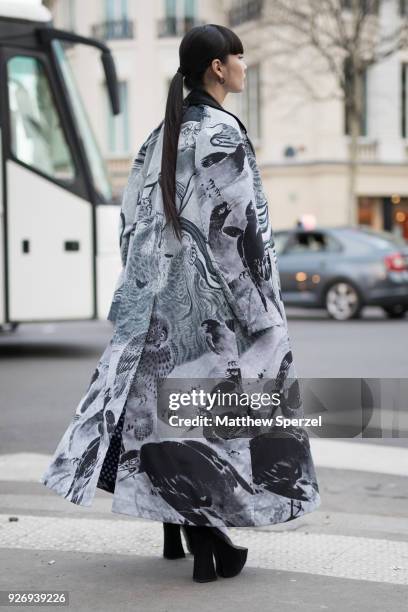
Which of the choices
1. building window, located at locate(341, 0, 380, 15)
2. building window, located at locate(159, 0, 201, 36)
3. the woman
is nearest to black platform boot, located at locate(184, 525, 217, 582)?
the woman

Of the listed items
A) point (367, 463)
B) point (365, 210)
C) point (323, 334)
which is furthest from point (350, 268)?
point (365, 210)

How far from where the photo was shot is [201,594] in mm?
3719

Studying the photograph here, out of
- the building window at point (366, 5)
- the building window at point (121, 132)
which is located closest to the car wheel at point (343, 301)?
the building window at point (366, 5)

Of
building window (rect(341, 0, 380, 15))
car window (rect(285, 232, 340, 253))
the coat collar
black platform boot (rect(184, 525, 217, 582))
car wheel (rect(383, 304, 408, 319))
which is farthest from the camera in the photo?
building window (rect(341, 0, 380, 15))

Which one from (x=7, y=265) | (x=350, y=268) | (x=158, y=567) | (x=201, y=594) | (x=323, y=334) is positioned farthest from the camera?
(x=350, y=268)

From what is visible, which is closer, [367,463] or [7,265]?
[367,463]

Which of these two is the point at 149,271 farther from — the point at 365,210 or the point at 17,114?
the point at 365,210

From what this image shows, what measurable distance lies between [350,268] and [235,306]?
14016mm

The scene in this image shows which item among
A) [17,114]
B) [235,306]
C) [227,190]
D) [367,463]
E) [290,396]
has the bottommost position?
[367,463]

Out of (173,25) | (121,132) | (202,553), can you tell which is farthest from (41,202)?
(173,25)

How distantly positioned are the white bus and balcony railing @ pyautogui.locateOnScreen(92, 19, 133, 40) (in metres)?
26.9

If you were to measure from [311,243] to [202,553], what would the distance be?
14.7 meters

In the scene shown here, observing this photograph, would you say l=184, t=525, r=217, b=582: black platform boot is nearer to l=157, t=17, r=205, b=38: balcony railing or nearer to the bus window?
the bus window

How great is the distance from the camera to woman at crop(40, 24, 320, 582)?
376 centimetres
